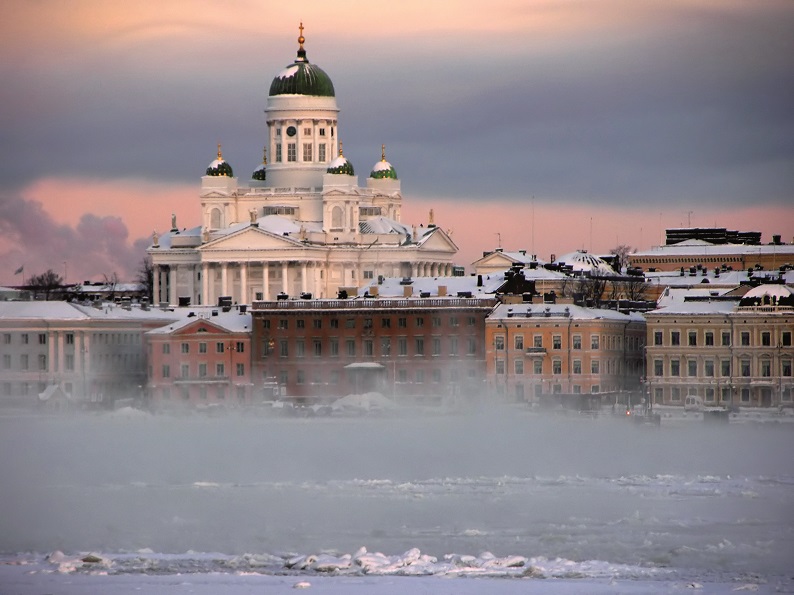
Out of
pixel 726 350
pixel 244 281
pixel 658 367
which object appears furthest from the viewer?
pixel 244 281

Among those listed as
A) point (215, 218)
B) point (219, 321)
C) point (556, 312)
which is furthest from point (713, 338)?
point (215, 218)

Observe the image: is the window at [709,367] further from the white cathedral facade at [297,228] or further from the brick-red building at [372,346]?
the white cathedral facade at [297,228]

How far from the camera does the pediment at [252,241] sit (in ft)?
451

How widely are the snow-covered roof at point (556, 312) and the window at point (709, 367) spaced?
557 cm

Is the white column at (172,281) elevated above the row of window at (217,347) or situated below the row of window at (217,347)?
above

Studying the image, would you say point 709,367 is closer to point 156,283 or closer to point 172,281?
point 172,281

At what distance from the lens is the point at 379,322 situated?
102 meters

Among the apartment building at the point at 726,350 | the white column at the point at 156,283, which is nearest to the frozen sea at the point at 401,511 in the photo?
the apartment building at the point at 726,350

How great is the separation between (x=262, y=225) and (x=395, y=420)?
54.7 metres

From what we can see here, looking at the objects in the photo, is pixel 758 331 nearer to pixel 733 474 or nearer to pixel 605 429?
pixel 605 429

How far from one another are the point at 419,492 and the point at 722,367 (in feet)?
127

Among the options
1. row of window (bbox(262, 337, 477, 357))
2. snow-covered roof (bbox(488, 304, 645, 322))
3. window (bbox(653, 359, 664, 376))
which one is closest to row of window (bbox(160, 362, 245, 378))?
row of window (bbox(262, 337, 477, 357))

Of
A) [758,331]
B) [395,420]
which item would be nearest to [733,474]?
[395,420]

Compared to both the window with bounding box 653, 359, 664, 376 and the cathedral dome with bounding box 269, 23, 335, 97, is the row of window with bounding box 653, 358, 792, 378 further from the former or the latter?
the cathedral dome with bounding box 269, 23, 335, 97
